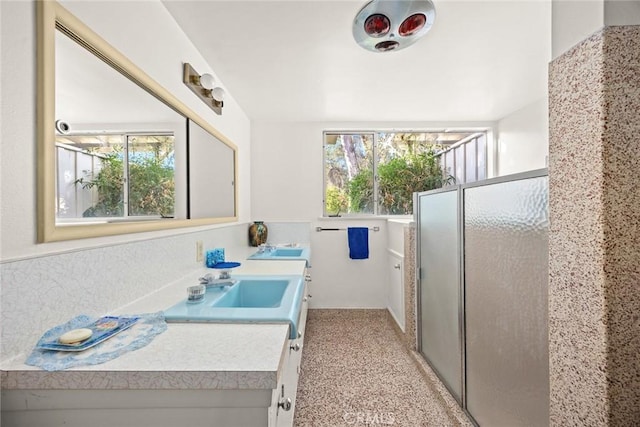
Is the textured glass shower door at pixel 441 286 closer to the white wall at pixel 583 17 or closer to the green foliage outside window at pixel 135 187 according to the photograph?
the white wall at pixel 583 17

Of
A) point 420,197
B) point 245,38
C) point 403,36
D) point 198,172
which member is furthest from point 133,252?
point 420,197

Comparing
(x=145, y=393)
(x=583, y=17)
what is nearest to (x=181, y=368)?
(x=145, y=393)

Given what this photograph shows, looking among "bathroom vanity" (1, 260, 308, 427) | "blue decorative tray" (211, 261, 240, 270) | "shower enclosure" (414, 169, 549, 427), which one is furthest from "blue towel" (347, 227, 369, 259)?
"bathroom vanity" (1, 260, 308, 427)

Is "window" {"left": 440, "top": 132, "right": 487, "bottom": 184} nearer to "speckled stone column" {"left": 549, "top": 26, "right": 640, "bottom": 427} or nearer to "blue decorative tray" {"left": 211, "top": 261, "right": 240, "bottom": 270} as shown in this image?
"blue decorative tray" {"left": 211, "top": 261, "right": 240, "bottom": 270}

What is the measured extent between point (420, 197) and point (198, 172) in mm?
1571

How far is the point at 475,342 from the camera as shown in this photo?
4.74ft

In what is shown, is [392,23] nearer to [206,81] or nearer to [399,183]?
[206,81]

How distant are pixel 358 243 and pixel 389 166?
0.97 meters

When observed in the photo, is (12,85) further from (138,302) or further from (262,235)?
(262,235)

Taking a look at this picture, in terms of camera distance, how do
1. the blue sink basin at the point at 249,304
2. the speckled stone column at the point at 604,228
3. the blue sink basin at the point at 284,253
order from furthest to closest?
the blue sink basin at the point at 284,253
the blue sink basin at the point at 249,304
the speckled stone column at the point at 604,228

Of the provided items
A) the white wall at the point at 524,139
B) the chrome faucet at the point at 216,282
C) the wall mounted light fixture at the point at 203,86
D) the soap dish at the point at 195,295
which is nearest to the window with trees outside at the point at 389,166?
the white wall at the point at 524,139

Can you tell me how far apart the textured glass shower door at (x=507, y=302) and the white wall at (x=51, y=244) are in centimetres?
146

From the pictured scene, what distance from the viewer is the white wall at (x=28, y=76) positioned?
68cm

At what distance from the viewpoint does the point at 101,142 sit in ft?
3.22
